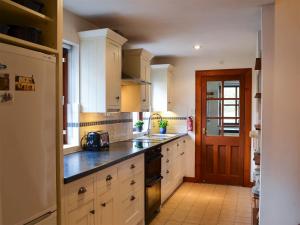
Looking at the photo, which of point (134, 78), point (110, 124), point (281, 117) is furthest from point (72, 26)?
point (281, 117)

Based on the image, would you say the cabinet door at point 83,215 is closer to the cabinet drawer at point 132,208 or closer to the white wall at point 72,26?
the cabinet drawer at point 132,208

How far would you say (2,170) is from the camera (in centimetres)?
136

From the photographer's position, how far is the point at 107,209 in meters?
2.44

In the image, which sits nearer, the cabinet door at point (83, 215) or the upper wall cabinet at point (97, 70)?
the cabinet door at point (83, 215)

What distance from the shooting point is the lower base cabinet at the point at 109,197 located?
2.02 metres

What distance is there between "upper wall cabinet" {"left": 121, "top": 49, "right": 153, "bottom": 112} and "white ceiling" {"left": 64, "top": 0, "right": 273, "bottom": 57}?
0.81 feet

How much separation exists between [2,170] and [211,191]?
4.06m

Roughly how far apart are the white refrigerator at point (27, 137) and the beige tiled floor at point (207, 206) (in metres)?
2.20

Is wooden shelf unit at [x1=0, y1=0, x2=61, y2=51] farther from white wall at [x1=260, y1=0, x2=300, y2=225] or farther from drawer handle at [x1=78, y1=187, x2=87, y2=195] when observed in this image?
white wall at [x1=260, y1=0, x2=300, y2=225]

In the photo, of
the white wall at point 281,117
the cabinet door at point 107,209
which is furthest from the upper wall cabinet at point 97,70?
the white wall at point 281,117

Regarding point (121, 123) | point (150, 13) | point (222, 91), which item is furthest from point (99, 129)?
point (222, 91)

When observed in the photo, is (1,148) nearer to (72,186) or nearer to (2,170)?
(2,170)

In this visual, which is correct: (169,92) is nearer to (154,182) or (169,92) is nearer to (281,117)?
(154,182)

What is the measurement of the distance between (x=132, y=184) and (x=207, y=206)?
164 centimetres
